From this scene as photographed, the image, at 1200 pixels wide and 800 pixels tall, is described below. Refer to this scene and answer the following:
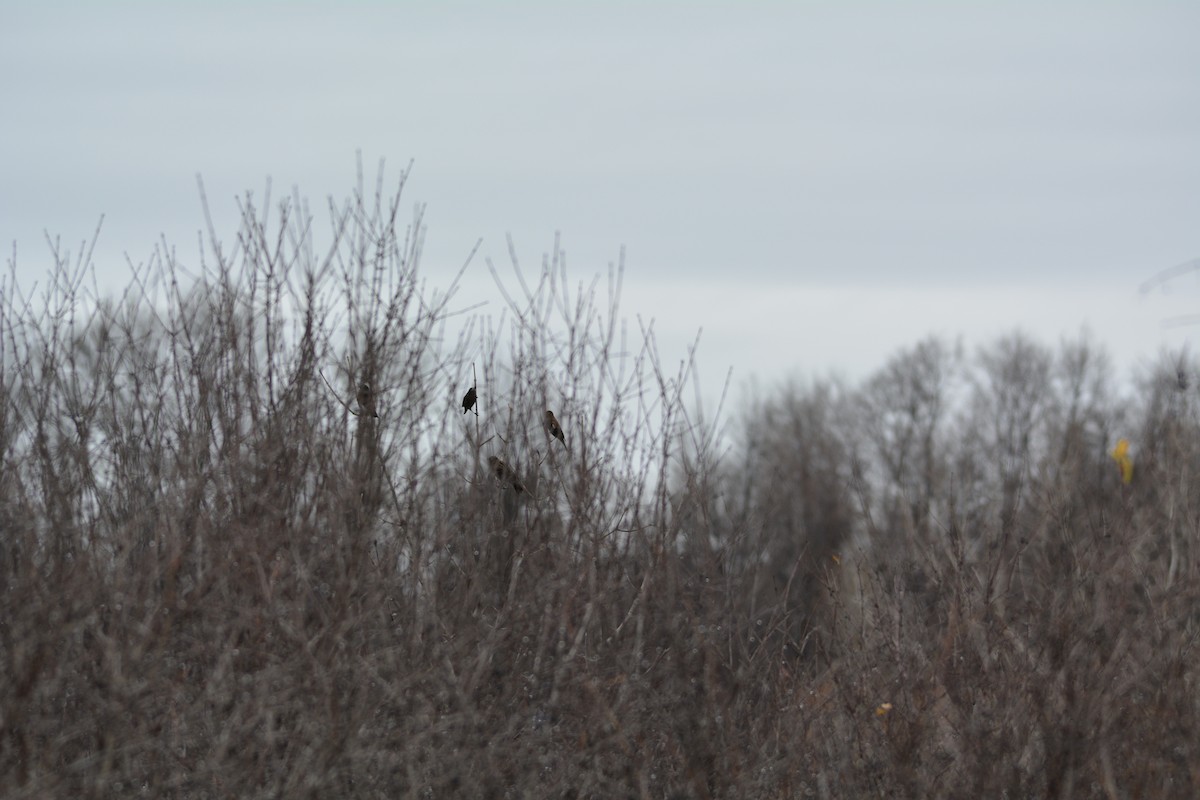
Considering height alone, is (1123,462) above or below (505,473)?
above

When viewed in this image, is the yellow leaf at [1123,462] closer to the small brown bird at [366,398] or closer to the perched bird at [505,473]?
the perched bird at [505,473]

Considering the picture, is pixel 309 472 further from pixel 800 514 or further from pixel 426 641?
pixel 800 514

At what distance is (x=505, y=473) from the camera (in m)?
7.10

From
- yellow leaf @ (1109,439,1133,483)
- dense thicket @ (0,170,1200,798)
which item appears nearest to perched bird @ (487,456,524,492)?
dense thicket @ (0,170,1200,798)

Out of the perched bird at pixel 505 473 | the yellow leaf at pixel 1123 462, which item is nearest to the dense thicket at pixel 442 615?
the perched bird at pixel 505 473

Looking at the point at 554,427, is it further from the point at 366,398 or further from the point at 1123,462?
the point at 1123,462

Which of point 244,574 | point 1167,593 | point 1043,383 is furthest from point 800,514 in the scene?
point 244,574

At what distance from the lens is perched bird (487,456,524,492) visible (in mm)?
7008

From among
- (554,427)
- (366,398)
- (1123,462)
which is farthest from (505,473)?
(1123,462)

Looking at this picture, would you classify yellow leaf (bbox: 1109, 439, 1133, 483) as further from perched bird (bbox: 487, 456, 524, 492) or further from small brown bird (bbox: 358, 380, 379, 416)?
small brown bird (bbox: 358, 380, 379, 416)

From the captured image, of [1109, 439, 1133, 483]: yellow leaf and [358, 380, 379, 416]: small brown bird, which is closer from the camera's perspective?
[358, 380, 379, 416]: small brown bird

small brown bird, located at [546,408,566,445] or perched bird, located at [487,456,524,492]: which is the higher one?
small brown bird, located at [546,408,566,445]

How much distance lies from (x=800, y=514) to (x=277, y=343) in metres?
29.8

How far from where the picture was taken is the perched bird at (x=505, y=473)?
7008mm
